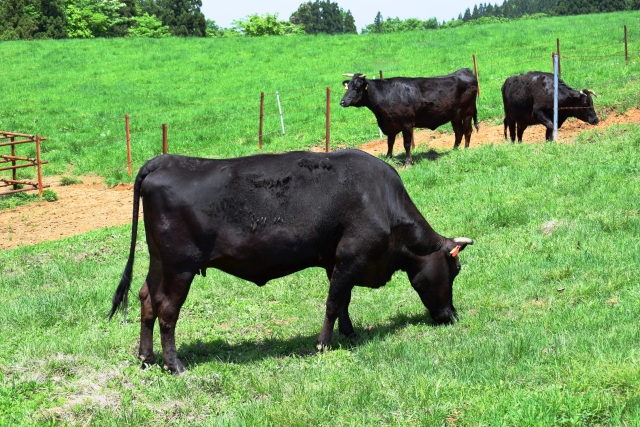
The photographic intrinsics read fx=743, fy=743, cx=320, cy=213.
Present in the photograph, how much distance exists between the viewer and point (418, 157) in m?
16.8

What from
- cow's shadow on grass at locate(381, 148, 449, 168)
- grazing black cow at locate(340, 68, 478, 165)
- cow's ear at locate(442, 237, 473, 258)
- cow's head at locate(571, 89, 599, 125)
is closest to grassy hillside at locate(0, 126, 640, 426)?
cow's ear at locate(442, 237, 473, 258)

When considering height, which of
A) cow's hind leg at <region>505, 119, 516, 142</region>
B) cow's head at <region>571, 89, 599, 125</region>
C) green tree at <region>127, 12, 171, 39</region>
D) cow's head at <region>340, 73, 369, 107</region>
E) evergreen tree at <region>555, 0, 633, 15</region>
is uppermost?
evergreen tree at <region>555, 0, 633, 15</region>

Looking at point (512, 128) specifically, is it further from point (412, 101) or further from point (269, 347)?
point (269, 347)

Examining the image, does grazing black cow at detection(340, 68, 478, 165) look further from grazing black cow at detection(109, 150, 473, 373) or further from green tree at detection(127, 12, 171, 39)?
green tree at detection(127, 12, 171, 39)

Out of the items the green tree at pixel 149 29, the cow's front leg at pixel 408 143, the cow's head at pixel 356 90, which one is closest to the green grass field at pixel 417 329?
the cow's front leg at pixel 408 143

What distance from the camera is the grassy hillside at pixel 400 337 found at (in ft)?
17.1

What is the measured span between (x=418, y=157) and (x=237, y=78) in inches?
683

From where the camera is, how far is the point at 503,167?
1334cm

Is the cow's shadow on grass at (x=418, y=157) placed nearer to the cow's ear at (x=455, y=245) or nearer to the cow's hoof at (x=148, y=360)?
the cow's ear at (x=455, y=245)

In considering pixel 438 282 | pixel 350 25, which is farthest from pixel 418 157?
pixel 350 25

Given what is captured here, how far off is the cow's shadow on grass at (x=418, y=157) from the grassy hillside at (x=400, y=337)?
13.5ft

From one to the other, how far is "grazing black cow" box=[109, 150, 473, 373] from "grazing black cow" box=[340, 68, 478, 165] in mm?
9718

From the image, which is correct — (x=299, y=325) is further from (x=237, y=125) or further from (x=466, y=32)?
(x=466, y=32)

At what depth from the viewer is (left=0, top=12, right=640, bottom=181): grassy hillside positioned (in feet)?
73.6
